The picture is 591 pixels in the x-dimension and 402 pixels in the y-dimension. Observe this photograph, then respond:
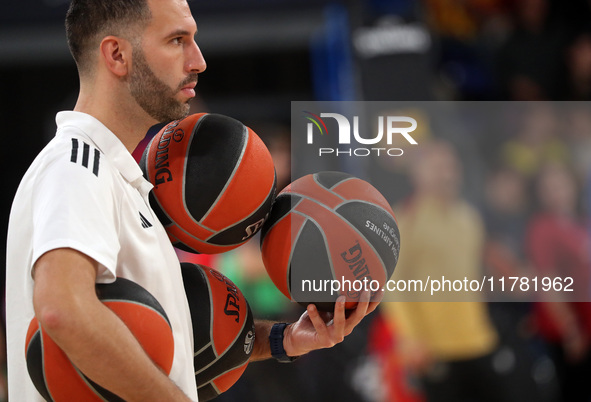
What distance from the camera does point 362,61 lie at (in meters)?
6.57

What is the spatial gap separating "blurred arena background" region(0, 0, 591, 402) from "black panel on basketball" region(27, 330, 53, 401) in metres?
2.89

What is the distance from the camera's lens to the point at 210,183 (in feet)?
7.84

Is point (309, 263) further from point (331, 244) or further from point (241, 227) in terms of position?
point (241, 227)

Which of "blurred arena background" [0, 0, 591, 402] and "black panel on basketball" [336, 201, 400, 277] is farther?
"blurred arena background" [0, 0, 591, 402]

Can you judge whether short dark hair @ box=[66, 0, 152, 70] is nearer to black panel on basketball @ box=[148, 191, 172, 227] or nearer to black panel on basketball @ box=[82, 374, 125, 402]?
black panel on basketball @ box=[148, 191, 172, 227]

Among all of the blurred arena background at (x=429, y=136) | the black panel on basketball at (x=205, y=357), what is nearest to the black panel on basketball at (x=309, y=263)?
the black panel on basketball at (x=205, y=357)

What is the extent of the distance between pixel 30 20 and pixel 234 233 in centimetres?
541

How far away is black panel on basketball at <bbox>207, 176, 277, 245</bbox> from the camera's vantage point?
243cm

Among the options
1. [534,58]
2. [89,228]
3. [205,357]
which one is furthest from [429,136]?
[89,228]

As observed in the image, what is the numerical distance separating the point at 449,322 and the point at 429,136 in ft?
4.72

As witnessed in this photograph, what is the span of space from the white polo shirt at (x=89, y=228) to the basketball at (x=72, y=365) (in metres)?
0.08

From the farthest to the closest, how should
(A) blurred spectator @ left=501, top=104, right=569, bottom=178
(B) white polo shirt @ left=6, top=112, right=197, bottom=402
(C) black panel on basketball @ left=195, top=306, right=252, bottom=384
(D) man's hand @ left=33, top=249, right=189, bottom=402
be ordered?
(A) blurred spectator @ left=501, top=104, right=569, bottom=178 → (C) black panel on basketball @ left=195, top=306, right=252, bottom=384 → (B) white polo shirt @ left=6, top=112, right=197, bottom=402 → (D) man's hand @ left=33, top=249, right=189, bottom=402

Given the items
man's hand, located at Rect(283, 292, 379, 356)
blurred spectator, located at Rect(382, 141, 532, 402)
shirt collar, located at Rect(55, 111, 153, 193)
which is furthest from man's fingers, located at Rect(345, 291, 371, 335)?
blurred spectator, located at Rect(382, 141, 532, 402)

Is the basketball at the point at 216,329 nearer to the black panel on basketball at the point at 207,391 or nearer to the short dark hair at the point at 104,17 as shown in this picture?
the black panel on basketball at the point at 207,391
